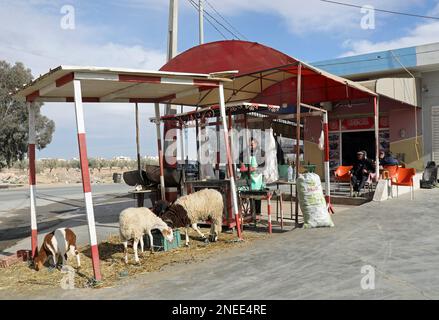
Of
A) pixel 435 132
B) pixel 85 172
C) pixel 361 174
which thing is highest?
pixel 435 132

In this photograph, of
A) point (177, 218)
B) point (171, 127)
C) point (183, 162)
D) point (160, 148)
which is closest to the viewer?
point (177, 218)

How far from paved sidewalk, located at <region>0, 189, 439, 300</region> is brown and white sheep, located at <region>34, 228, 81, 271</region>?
1119mm

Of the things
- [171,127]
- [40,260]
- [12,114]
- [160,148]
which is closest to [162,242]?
[40,260]

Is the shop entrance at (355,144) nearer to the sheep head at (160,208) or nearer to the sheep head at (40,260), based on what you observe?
the sheep head at (160,208)

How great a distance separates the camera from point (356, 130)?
19.6 metres

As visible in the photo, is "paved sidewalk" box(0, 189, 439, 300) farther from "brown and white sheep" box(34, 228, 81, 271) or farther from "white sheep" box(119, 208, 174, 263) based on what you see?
"brown and white sheep" box(34, 228, 81, 271)

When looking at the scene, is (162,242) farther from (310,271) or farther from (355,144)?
(355,144)

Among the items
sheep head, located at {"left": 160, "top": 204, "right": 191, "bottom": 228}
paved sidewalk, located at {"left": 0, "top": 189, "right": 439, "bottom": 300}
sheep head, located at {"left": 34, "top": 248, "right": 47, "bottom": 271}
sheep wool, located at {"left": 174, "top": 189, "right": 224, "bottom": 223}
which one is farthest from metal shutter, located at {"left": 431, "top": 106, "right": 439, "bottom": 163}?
sheep head, located at {"left": 34, "top": 248, "right": 47, "bottom": 271}

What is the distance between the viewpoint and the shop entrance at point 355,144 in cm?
1922

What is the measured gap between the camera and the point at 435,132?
17.5 metres

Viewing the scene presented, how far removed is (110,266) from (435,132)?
50.5 ft

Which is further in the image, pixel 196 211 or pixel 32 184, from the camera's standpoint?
pixel 196 211

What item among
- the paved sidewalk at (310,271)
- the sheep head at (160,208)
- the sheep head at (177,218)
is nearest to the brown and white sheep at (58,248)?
the paved sidewalk at (310,271)

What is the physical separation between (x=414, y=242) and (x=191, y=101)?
30.1 feet
